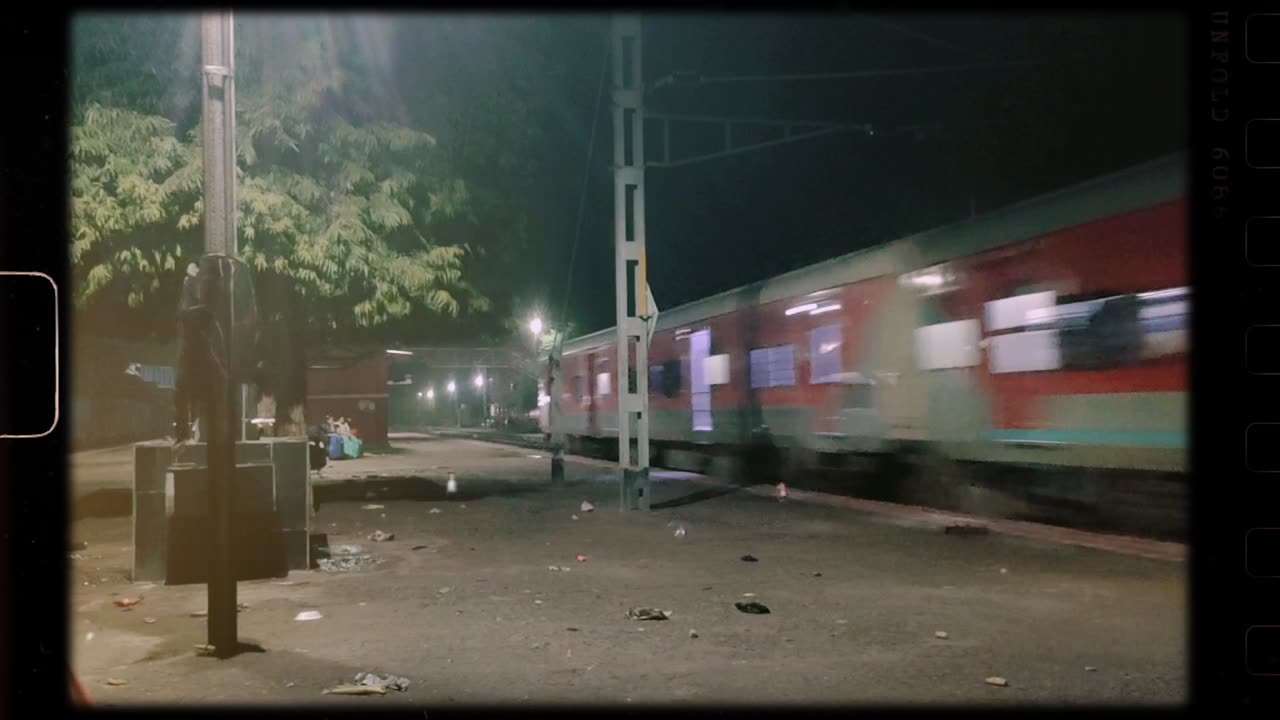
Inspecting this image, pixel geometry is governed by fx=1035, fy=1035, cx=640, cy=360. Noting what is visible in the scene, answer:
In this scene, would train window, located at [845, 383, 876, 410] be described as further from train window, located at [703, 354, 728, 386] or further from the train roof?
train window, located at [703, 354, 728, 386]

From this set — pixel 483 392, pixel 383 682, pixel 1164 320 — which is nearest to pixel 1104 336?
pixel 1164 320

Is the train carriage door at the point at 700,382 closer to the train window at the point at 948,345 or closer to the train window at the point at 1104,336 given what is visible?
the train window at the point at 948,345

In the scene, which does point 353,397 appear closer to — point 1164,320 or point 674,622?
point 1164,320

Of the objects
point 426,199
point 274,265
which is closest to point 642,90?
point 426,199

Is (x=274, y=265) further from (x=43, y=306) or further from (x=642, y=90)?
(x=43, y=306)

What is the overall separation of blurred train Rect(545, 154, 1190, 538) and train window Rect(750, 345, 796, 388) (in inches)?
1.3

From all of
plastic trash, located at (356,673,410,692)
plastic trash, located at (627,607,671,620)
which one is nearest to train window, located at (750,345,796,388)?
plastic trash, located at (627,607,671,620)

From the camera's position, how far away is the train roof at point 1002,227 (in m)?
9.78

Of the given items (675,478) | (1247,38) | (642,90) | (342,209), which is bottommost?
(675,478)

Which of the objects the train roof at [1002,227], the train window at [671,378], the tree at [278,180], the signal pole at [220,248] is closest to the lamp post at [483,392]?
the train window at [671,378]

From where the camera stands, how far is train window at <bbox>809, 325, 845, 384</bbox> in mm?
14961

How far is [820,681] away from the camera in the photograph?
5688 mm

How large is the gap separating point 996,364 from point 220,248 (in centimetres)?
841

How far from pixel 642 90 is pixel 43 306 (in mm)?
10717
